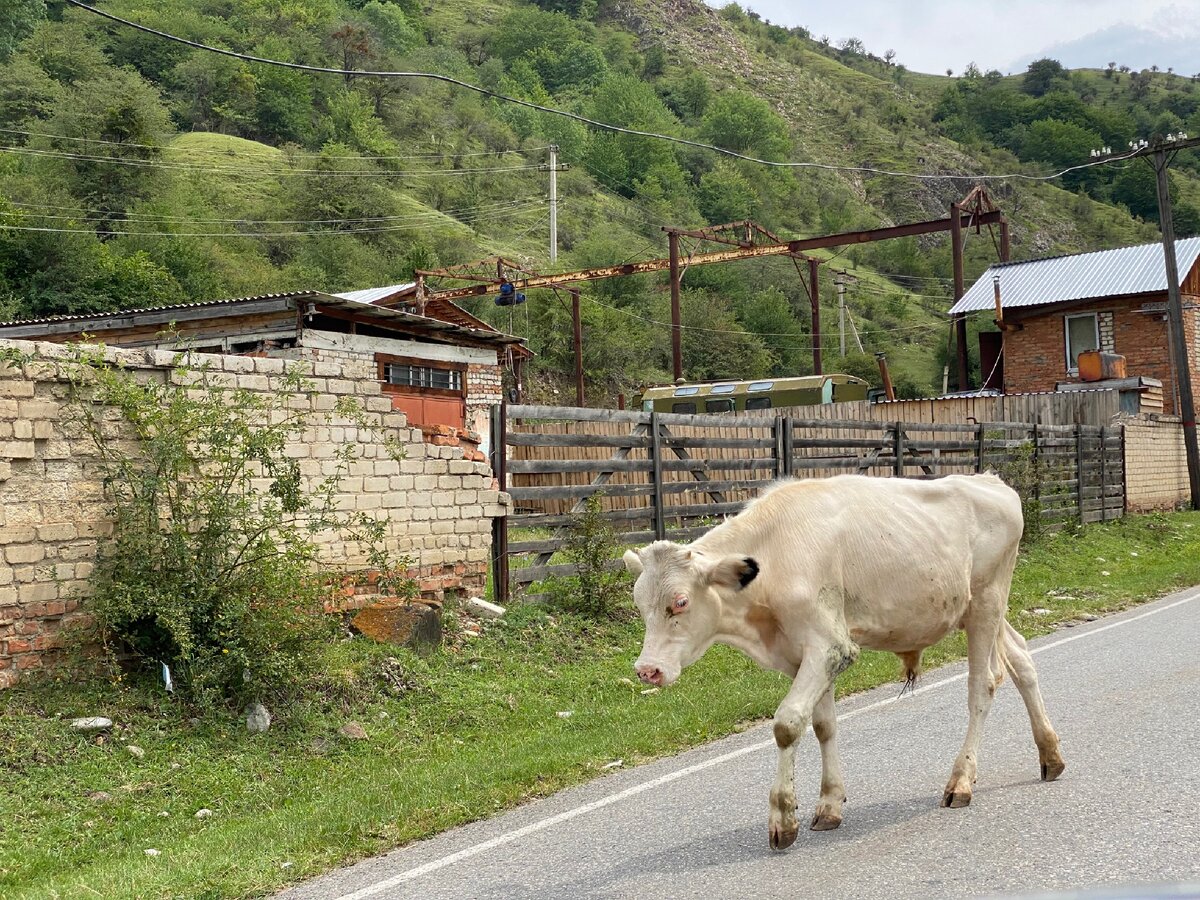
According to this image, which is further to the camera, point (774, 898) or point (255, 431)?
point (255, 431)

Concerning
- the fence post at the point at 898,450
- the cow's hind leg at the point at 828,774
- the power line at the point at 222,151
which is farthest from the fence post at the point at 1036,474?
the power line at the point at 222,151

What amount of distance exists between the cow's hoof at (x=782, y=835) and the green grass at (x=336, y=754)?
207 centimetres

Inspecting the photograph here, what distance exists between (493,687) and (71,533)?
370 centimetres

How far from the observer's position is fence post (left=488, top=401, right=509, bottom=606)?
11961 millimetres

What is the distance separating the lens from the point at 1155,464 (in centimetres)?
2828

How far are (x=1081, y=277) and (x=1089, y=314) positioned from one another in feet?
5.53

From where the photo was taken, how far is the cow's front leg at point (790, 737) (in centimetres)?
485

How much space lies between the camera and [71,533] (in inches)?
315

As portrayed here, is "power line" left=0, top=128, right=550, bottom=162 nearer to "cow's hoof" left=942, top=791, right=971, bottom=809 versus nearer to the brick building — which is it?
the brick building

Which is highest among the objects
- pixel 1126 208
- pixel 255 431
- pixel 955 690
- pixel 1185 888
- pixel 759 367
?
pixel 1126 208

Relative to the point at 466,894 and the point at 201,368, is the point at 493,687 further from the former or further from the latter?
the point at 466,894

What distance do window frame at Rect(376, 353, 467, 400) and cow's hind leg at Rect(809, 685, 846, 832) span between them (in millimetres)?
16119

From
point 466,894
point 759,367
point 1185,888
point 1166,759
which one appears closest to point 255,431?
point 466,894

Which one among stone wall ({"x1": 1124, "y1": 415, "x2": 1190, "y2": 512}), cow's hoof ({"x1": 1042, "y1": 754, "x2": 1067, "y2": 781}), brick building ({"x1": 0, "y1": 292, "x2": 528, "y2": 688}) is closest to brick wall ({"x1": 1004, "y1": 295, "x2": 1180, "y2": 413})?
stone wall ({"x1": 1124, "y1": 415, "x2": 1190, "y2": 512})
